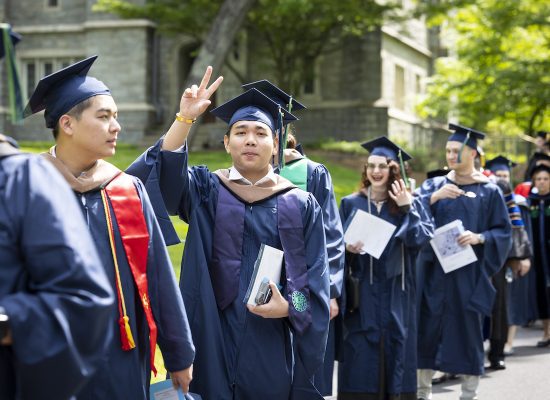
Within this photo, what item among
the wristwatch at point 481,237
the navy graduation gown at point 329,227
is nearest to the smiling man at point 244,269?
the navy graduation gown at point 329,227

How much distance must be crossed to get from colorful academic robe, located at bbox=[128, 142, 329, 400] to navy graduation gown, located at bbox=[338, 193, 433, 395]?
226 centimetres

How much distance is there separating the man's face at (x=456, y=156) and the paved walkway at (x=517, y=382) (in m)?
2.05

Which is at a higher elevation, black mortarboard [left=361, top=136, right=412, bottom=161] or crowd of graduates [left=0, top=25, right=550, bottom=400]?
black mortarboard [left=361, top=136, right=412, bottom=161]

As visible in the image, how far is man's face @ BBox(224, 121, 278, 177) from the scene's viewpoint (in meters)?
4.88

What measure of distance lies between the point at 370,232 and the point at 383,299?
540mm

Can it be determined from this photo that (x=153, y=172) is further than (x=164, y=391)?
Yes

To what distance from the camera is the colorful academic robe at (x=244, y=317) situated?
470cm

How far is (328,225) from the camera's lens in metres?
6.07

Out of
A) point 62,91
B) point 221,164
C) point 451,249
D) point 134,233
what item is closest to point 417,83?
point 221,164

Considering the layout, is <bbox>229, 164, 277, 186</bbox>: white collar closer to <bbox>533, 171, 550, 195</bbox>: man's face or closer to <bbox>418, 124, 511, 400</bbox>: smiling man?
<bbox>418, 124, 511, 400</bbox>: smiling man

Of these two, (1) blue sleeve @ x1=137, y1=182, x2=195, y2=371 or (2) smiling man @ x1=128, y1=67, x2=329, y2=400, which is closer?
(1) blue sleeve @ x1=137, y1=182, x2=195, y2=371

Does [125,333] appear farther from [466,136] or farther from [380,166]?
[466,136]

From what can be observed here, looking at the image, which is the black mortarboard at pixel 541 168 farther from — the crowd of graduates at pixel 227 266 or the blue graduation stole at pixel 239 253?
the blue graduation stole at pixel 239 253

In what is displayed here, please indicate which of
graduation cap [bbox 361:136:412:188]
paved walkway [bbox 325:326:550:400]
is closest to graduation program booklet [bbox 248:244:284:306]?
graduation cap [bbox 361:136:412:188]
